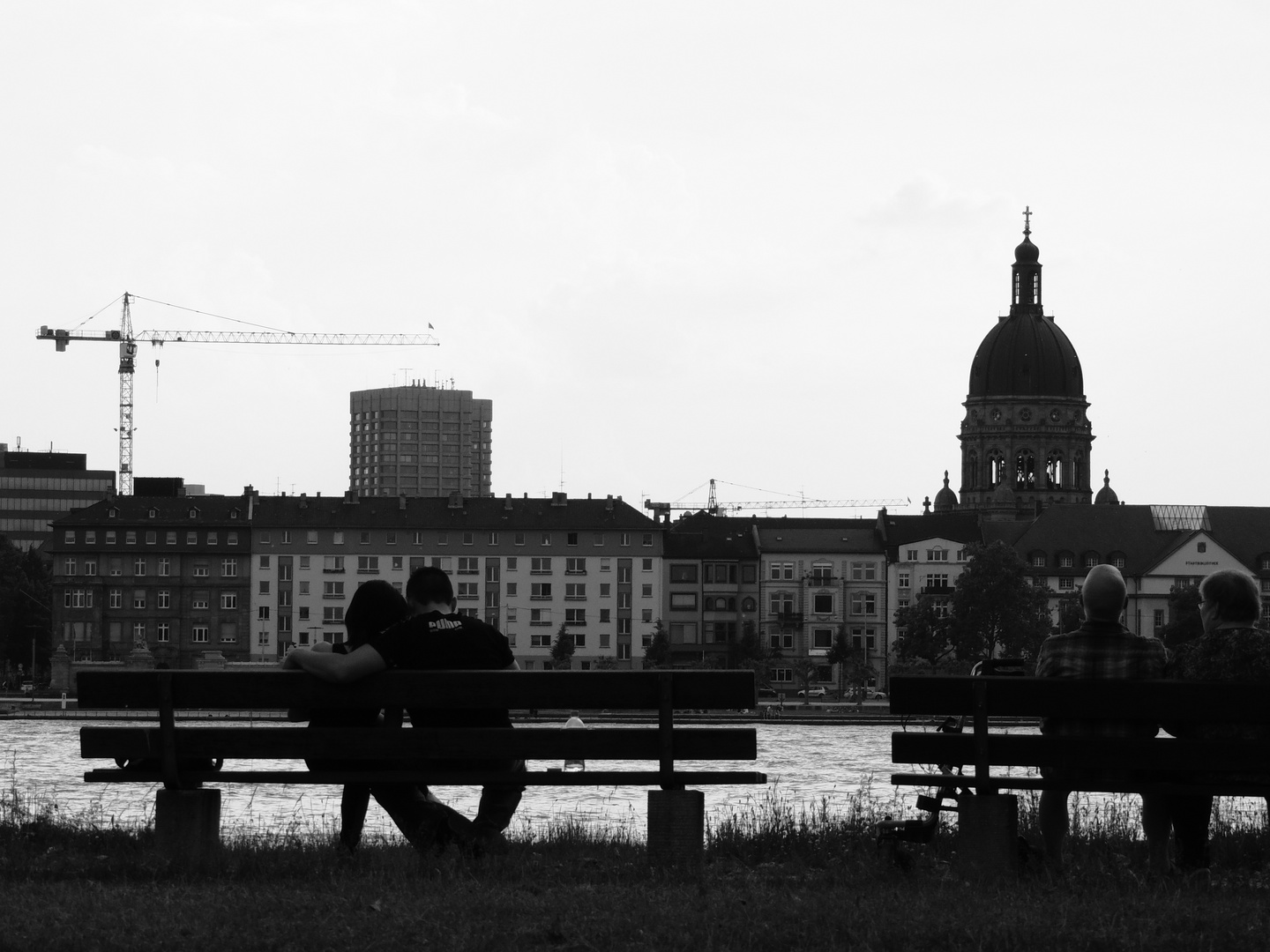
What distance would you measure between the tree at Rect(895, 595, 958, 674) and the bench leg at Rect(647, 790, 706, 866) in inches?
4500

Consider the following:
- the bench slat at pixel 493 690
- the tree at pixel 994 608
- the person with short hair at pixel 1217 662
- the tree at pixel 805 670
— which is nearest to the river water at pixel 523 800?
the bench slat at pixel 493 690

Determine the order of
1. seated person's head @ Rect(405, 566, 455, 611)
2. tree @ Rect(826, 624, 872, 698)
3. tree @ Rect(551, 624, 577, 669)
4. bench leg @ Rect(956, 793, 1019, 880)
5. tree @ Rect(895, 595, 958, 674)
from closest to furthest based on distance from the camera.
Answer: bench leg @ Rect(956, 793, 1019, 880) → seated person's head @ Rect(405, 566, 455, 611) → tree @ Rect(895, 595, 958, 674) → tree @ Rect(826, 624, 872, 698) → tree @ Rect(551, 624, 577, 669)

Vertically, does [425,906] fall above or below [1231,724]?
below

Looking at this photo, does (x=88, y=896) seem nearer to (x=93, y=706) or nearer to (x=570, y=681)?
(x=93, y=706)

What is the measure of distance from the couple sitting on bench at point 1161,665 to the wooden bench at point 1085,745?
12 cm

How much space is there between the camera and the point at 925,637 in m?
124

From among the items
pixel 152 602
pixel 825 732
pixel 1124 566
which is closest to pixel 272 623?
pixel 152 602

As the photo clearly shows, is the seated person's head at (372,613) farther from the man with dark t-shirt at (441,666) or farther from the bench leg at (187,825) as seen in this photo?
the bench leg at (187,825)

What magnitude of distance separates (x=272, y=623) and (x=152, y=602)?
294 inches

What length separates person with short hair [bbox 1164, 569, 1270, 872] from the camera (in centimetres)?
1021

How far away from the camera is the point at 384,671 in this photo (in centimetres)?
1025

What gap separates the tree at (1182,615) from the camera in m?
119

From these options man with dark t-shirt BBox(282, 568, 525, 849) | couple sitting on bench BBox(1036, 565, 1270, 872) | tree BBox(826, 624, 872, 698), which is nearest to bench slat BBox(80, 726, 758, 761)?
man with dark t-shirt BBox(282, 568, 525, 849)

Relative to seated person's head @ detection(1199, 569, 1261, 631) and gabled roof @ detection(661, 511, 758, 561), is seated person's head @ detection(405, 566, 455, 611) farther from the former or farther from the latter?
gabled roof @ detection(661, 511, 758, 561)
